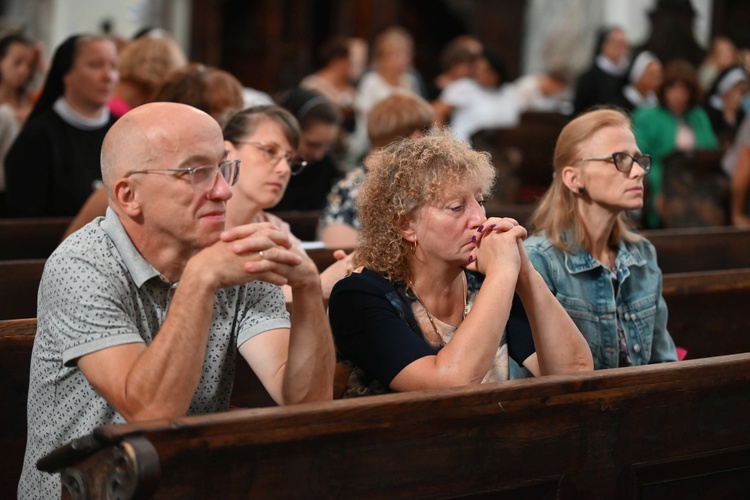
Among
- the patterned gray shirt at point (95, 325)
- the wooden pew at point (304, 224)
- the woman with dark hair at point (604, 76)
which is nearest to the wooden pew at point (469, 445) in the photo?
the patterned gray shirt at point (95, 325)

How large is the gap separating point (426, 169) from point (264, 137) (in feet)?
3.89

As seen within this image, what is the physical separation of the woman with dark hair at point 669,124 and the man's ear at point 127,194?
622 cm

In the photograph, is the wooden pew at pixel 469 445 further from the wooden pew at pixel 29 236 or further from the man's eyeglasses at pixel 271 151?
the wooden pew at pixel 29 236

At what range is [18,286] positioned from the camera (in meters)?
3.39

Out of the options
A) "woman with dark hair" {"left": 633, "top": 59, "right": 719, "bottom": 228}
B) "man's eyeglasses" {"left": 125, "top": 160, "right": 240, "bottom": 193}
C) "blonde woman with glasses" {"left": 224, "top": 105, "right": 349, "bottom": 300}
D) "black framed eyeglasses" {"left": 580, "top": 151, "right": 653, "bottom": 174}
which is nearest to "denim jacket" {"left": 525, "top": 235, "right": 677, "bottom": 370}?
"black framed eyeglasses" {"left": 580, "top": 151, "right": 653, "bottom": 174}

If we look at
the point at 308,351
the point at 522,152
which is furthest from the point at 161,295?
the point at 522,152

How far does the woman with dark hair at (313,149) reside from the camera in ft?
16.1

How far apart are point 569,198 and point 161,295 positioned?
1.46 meters

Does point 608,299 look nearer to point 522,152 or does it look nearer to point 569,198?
point 569,198

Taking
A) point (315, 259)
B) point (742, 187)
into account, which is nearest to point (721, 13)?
point (742, 187)

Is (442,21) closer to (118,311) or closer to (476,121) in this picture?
(476,121)

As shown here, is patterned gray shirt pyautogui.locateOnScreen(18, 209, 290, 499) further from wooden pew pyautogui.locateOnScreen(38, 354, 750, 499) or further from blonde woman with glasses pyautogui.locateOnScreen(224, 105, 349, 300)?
blonde woman with glasses pyautogui.locateOnScreen(224, 105, 349, 300)

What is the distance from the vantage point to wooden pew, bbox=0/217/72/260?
4312 millimetres

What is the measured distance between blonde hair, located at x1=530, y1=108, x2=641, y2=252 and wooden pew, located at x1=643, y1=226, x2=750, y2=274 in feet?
4.66
